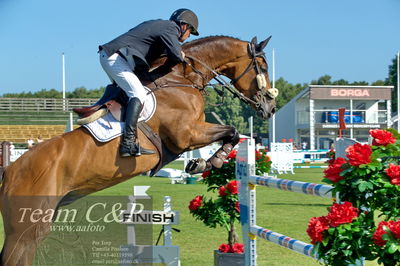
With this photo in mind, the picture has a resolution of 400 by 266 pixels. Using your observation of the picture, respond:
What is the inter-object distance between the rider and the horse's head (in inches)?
31.6

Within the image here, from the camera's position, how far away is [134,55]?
4.68 metres

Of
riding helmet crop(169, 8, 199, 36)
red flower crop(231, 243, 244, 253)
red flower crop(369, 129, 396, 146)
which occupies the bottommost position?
red flower crop(231, 243, 244, 253)

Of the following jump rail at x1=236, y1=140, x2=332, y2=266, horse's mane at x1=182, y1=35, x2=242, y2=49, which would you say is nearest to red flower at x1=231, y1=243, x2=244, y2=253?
jump rail at x1=236, y1=140, x2=332, y2=266

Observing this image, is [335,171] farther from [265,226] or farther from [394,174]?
[265,226]

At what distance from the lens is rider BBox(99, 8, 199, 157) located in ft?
15.0

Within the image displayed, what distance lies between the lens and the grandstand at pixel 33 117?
39.9 m

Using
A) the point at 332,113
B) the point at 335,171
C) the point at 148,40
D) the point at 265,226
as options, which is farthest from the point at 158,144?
the point at 332,113

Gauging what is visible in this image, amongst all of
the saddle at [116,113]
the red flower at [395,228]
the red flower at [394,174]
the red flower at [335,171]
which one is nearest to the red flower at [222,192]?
the saddle at [116,113]

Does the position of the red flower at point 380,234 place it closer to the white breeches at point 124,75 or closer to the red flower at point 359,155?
the red flower at point 359,155

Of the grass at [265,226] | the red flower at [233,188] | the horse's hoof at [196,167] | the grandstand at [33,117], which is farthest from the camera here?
the grandstand at [33,117]

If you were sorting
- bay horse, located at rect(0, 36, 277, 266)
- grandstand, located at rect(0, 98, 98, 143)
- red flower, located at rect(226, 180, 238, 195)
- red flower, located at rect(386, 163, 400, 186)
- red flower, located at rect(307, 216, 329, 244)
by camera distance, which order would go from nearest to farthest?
red flower, located at rect(386, 163, 400, 186) < red flower, located at rect(307, 216, 329, 244) < bay horse, located at rect(0, 36, 277, 266) < red flower, located at rect(226, 180, 238, 195) < grandstand, located at rect(0, 98, 98, 143)

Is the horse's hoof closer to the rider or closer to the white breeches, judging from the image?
the rider

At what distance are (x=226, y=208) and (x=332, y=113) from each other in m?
38.4

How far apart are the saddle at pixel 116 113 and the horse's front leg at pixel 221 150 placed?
0.21m
